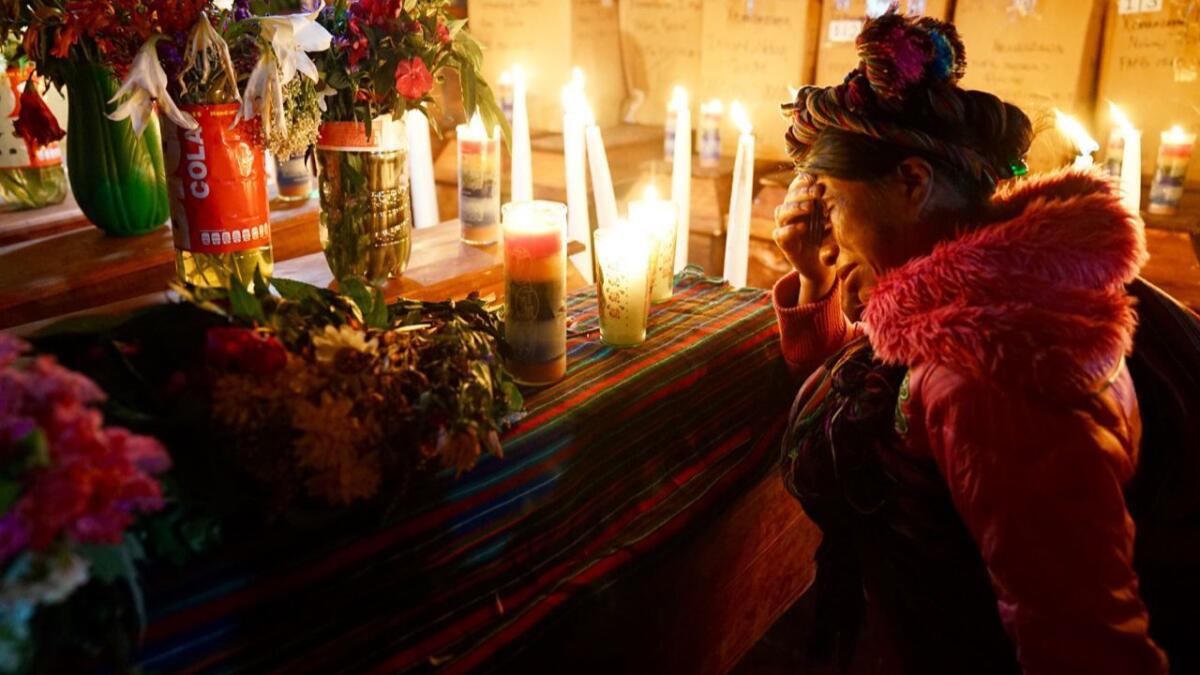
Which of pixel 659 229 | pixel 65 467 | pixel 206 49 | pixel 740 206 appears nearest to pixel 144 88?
pixel 206 49

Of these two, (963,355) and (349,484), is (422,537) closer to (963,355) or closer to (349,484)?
(349,484)

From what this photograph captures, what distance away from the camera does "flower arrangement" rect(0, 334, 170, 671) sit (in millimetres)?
610

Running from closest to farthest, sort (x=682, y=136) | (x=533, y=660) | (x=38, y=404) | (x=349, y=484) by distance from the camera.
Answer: (x=38, y=404) → (x=349, y=484) → (x=533, y=660) → (x=682, y=136)

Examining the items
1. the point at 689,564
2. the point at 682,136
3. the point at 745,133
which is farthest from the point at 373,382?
the point at 682,136

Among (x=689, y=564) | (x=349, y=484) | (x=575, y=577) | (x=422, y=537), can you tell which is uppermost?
(x=349, y=484)

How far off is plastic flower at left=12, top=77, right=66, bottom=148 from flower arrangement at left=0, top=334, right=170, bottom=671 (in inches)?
42.8

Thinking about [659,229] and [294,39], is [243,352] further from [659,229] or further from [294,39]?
[659,229]

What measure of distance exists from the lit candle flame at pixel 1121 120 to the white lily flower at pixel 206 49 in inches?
86.9

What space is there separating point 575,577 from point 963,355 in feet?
1.81

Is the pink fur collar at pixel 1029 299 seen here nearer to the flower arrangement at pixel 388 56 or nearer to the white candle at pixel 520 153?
the flower arrangement at pixel 388 56

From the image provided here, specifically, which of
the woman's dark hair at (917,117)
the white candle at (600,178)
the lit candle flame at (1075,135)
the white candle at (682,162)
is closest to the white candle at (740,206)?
the white candle at (682,162)

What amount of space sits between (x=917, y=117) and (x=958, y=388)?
37cm

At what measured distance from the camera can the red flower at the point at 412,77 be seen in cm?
132

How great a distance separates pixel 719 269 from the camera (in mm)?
3115
